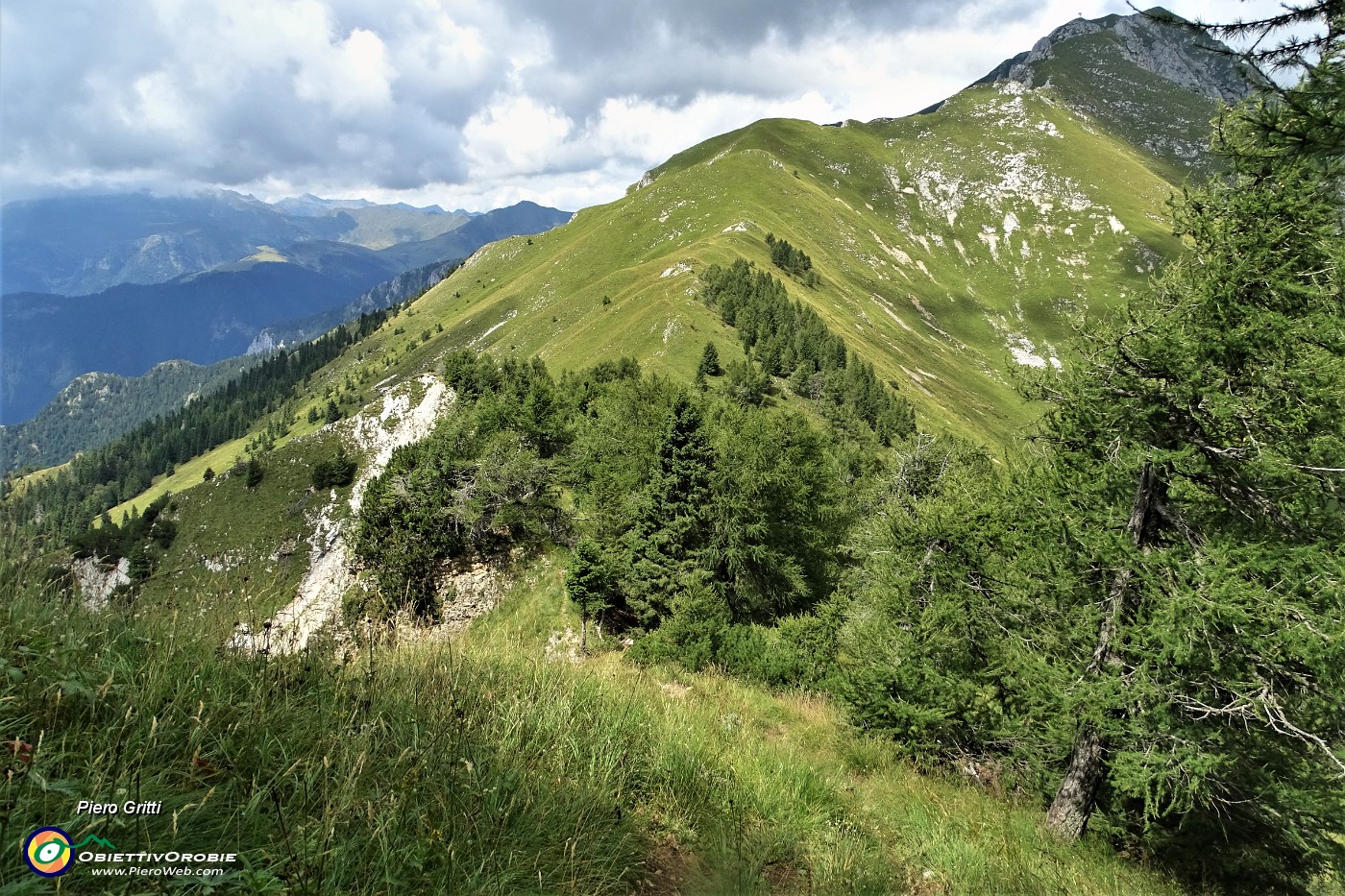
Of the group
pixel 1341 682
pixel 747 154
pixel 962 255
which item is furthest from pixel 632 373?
pixel 962 255

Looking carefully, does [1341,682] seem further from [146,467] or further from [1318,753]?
[146,467]

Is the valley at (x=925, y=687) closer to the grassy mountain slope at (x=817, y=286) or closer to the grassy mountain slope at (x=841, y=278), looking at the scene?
the grassy mountain slope at (x=817, y=286)

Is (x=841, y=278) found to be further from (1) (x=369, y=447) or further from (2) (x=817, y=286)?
(1) (x=369, y=447)

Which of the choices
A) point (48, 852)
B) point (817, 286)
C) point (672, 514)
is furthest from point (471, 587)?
point (817, 286)

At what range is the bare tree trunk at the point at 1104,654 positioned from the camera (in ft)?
30.7

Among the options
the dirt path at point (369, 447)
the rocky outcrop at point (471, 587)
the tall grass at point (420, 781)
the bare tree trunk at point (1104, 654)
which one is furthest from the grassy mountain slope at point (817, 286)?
the tall grass at point (420, 781)

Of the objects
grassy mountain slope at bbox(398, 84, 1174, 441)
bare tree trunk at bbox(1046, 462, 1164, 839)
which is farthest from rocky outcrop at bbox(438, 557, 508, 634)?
grassy mountain slope at bbox(398, 84, 1174, 441)

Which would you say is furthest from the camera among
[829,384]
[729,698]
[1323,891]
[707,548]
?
[829,384]

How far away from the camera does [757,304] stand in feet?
285

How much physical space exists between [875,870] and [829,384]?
78.1 metres

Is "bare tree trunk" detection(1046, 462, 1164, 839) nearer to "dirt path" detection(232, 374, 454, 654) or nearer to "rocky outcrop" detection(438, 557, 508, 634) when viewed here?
"rocky outcrop" detection(438, 557, 508, 634)

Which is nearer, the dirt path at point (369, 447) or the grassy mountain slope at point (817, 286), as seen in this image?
the dirt path at point (369, 447)

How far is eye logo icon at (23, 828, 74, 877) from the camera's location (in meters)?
2.40

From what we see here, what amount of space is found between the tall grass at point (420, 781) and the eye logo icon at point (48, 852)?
55 millimetres
